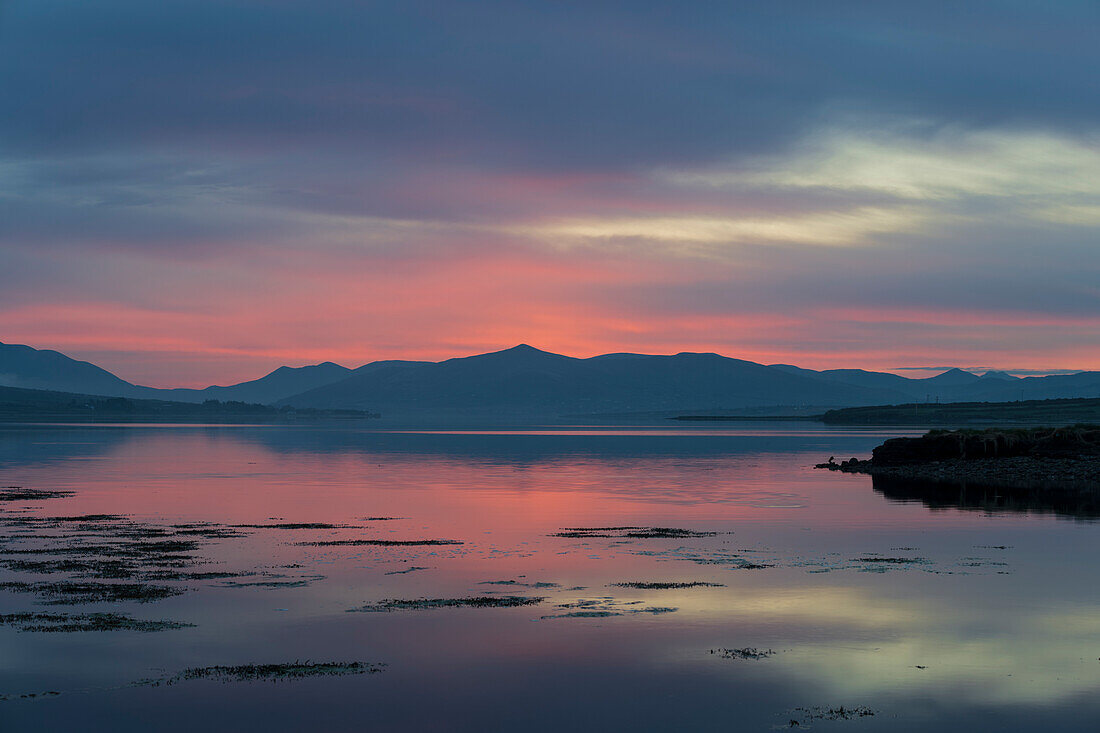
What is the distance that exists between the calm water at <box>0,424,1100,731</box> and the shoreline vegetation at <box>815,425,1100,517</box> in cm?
798

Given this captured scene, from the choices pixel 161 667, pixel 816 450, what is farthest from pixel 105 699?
pixel 816 450

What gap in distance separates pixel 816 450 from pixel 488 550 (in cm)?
10158

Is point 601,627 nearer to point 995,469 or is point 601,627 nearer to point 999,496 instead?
point 999,496

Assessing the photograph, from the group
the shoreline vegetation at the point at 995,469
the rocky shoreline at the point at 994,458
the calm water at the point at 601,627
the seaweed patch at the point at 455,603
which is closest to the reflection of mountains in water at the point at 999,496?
the shoreline vegetation at the point at 995,469

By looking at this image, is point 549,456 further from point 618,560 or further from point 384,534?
point 618,560

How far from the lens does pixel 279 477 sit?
78062 mm

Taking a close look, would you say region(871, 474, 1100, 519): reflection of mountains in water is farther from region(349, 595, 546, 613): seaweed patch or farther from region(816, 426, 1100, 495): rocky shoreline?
region(349, 595, 546, 613): seaweed patch

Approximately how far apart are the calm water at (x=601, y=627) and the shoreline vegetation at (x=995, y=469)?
7.98m

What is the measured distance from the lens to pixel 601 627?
2408 centimetres

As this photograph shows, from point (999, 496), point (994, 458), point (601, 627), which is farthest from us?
point (994, 458)

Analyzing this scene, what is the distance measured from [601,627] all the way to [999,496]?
44.0 meters

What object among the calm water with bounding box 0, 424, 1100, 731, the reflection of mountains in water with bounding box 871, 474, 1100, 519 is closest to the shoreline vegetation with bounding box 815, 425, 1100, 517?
the reflection of mountains in water with bounding box 871, 474, 1100, 519

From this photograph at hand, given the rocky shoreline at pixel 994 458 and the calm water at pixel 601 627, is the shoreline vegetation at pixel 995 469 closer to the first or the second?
the rocky shoreline at pixel 994 458

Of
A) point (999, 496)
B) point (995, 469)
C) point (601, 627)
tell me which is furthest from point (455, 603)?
point (995, 469)
